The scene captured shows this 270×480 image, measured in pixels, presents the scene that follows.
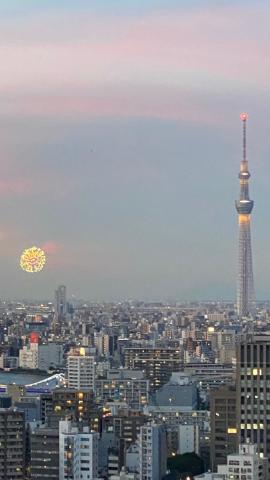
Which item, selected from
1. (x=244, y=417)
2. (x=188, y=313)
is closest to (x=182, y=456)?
(x=244, y=417)

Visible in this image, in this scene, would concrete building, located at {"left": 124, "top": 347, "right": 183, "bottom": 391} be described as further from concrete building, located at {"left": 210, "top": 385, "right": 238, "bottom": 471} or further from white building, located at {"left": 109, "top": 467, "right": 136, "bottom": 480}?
white building, located at {"left": 109, "top": 467, "right": 136, "bottom": 480}

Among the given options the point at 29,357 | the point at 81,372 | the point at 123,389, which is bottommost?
the point at 123,389

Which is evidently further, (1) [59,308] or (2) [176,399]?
(1) [59,308]

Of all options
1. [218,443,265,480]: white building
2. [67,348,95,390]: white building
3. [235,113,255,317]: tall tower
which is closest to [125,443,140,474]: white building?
[218,443,265,480]: white building

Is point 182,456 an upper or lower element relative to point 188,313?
lower

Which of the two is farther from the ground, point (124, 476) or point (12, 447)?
point (12, 447)

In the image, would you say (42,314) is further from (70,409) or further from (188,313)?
(70,409)

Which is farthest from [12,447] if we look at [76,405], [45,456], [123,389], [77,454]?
[123,389]

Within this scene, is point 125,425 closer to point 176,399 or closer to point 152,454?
point 152,454
